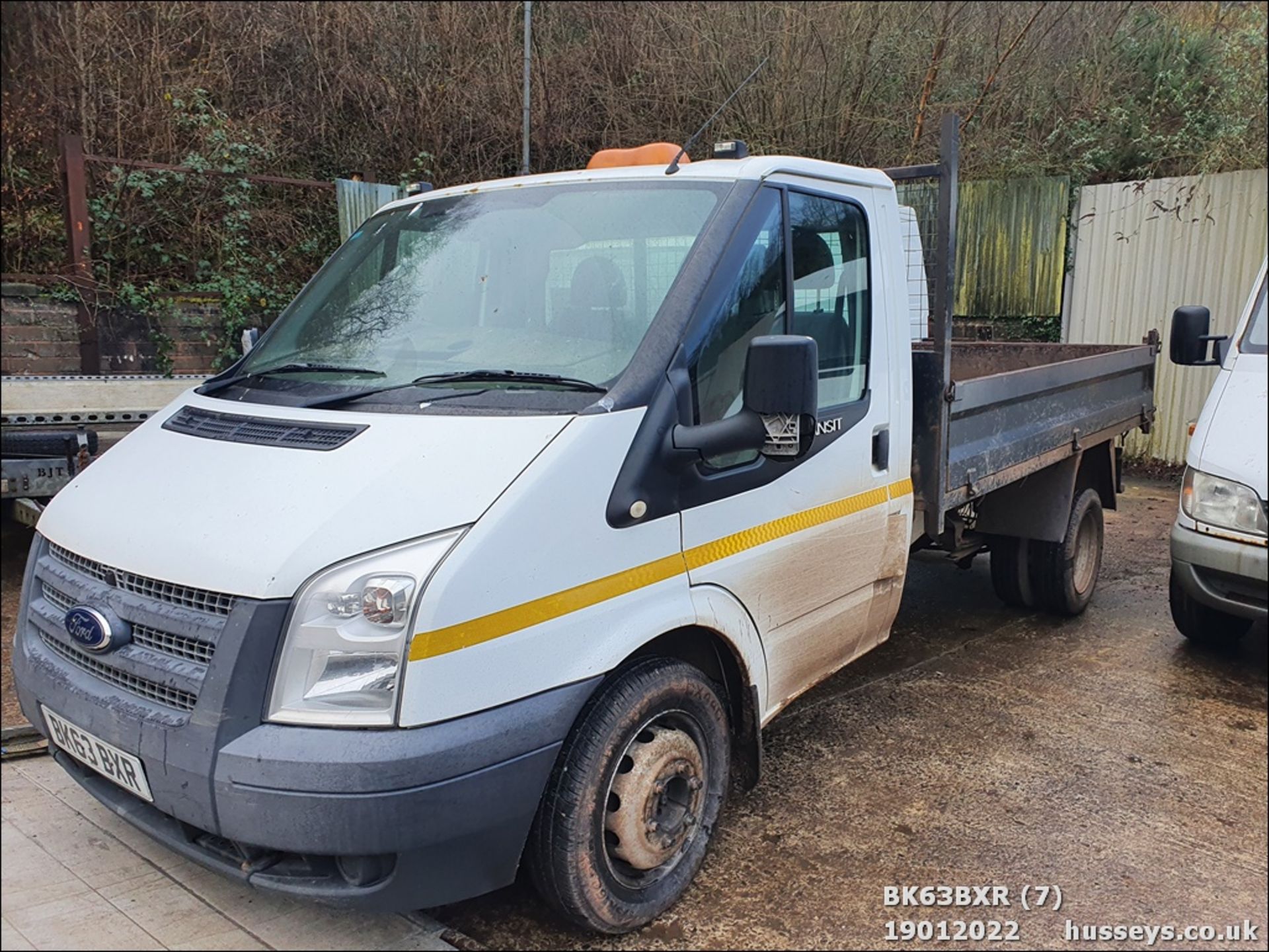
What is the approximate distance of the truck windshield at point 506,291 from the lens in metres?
2.83

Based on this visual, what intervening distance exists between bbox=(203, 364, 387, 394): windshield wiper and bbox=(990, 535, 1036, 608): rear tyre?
12.5ft

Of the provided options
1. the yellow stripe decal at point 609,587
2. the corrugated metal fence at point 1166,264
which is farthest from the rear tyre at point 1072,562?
the corrugated metal fence at point 1166,264

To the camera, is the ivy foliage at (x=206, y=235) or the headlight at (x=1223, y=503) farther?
the ivy foliage at (x=206, y=235)

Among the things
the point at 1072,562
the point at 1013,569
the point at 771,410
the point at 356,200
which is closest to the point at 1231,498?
the point at 1072,562

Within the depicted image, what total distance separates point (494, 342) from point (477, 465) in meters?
0.68

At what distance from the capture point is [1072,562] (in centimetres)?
534

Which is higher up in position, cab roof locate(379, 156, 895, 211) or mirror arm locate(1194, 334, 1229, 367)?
cab roof locate(379, 156, 895, 211)

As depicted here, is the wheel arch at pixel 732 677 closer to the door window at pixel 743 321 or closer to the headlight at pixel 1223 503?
the door window at pixel 743 321

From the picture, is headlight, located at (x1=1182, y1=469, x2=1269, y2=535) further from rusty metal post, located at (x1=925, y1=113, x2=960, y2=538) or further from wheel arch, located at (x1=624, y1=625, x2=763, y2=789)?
wheel arch, located at (x1=624, y1=625, x2=763, y2=789)

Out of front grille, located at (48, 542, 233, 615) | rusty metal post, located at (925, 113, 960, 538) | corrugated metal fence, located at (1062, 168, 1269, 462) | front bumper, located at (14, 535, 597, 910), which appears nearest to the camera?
front bumper, located at (14, 535, 597, 910)

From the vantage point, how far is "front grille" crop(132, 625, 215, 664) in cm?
221

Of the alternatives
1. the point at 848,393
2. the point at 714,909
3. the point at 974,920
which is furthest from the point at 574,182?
the point at 974,920

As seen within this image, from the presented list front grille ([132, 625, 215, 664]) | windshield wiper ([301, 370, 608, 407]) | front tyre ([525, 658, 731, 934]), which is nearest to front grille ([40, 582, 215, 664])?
front grille ([132, 625, 215, 664])

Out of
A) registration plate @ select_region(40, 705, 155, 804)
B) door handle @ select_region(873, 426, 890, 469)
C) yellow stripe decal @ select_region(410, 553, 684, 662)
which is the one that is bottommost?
registration plate @ select_region(40, 705, 155, 804)
